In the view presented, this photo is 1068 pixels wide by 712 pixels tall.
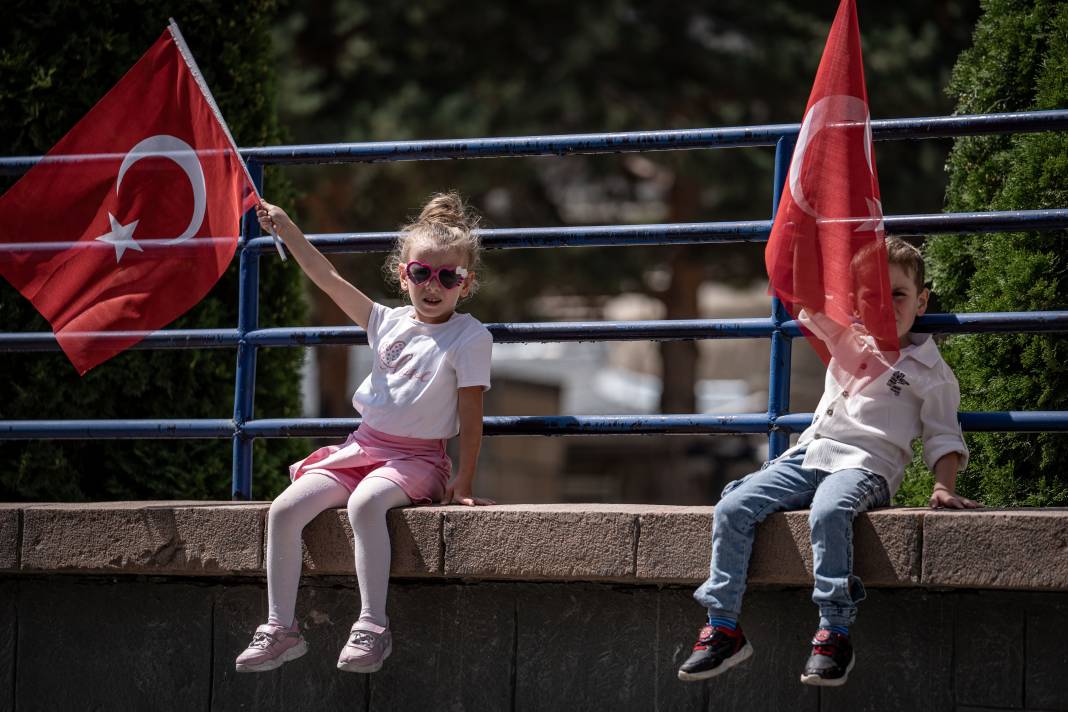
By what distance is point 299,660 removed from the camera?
455 centimetres

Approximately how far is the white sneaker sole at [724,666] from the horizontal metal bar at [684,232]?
1.28 m

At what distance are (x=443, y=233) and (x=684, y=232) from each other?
0.75 m

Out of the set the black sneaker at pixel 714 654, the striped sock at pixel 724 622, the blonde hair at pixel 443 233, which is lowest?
the black sneaker at pixel 714 654

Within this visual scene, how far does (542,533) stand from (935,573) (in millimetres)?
1072

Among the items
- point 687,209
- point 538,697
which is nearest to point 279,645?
point 538,697

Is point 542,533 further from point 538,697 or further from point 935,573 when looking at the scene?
point 935,573

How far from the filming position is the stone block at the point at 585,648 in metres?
4.25

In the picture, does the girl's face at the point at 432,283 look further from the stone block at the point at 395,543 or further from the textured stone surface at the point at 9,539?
the textured stone surface at the point at 9,539

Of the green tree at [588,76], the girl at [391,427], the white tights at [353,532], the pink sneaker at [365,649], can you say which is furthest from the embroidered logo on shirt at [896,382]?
the green tree at [588,76]

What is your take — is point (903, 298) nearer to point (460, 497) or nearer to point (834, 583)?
point (834, 583)

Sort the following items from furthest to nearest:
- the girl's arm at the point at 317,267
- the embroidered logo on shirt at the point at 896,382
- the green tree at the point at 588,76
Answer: the green tree at the point at 588,76 → the girl's arm at the point at 317,267 → the embroidered logo on shirt at the point at 896,382

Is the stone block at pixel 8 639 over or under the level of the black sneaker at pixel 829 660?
under

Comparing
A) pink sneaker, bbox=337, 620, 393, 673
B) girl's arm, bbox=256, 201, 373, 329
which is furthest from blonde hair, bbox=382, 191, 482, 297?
pink sneaker, bbox=337, 620, 393, 673

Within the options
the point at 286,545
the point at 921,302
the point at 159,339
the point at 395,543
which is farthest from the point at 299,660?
the point at 921,302
